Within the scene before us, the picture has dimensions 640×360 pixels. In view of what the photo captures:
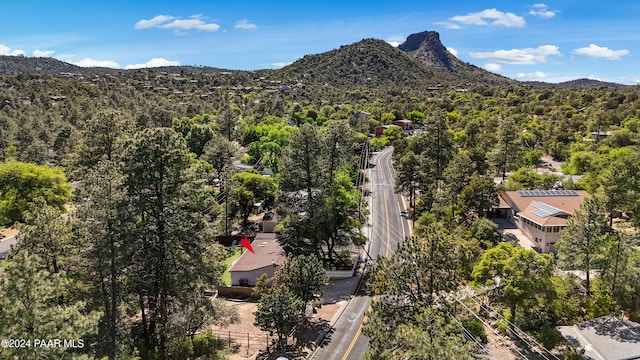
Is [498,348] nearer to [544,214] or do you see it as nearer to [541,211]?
[544,214]

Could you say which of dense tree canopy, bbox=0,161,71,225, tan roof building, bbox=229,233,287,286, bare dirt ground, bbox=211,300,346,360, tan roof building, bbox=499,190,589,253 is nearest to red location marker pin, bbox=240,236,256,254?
tan roof building, bbox=229,233,287,286

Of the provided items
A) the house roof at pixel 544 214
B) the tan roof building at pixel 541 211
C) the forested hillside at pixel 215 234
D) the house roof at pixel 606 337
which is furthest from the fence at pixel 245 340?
the house roof at pixel 544 214

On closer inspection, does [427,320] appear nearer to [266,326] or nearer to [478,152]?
[266,326]

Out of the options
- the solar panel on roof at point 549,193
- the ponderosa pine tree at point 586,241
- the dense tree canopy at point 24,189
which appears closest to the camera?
the ponderosa pine tree at point 586,241

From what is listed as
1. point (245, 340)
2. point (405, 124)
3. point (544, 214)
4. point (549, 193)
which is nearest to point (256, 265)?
point (245, 340)

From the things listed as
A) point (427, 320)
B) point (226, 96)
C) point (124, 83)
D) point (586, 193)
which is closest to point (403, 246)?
point (427, 320)

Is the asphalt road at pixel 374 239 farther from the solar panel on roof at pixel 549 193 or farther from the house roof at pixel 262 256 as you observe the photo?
the solar panel on roof at pixel 549 193
